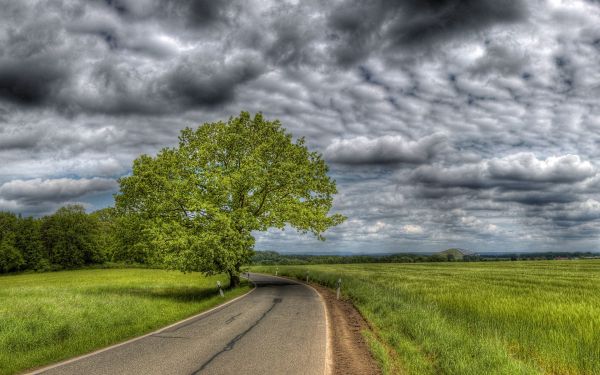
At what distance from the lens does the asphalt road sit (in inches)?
314

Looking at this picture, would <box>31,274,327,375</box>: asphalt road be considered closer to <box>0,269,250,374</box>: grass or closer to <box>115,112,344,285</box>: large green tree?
<box>0,269,250,374</box>: grass

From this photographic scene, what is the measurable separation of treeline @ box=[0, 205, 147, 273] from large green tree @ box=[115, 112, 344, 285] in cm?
5181

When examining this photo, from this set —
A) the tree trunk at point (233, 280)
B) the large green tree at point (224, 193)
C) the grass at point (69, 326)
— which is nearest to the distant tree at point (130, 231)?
the large green tree at point (224, 193)

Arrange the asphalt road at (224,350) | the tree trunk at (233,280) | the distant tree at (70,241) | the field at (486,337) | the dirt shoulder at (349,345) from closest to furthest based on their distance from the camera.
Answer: the asphalt road at (224,350) < the field at (486,337) < the dirt shoulder at (349,345) < the tree trunk at (233,280) < the distant tree at (70,241)

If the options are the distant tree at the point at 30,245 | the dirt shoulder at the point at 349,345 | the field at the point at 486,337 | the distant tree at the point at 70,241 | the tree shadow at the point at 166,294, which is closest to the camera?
the field at the point at 486,337

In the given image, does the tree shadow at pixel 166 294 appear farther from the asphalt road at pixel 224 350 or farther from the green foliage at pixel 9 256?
the green foliage at pixel 9 256

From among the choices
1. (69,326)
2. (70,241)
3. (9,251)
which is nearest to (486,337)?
(69,326)

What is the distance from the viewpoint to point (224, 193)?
78.2ft

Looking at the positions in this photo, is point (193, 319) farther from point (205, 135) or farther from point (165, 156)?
point (205, 135)

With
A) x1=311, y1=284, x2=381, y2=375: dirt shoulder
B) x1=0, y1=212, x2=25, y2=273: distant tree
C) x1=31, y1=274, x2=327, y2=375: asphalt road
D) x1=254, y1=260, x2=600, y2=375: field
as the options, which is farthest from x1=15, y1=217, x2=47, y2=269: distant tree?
x1=254, y1=260, x2=600, y2=375: field

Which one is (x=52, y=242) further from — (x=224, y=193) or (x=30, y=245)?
(x=224, y=193)

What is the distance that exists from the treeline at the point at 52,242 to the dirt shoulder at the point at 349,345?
6560 cm

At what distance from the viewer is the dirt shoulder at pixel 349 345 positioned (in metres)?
8.21

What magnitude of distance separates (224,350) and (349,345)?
3385mm
